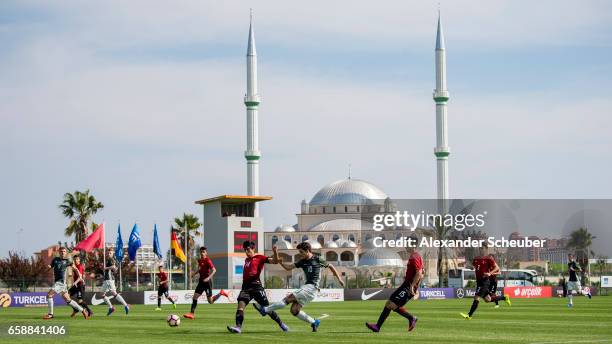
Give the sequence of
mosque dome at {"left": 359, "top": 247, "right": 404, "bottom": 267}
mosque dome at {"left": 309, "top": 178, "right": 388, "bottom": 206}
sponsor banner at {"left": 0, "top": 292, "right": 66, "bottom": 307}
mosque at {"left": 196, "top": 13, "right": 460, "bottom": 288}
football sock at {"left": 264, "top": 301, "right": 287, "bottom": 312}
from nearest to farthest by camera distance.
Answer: football sock at {"left": 264, "top": 301, "right": 287, "bottom": 312} → sponsor banner at {"left": 0, "top": 292, "right": 66, "bottom": 307} → mosque at {"left": 196, "top": 13, "right": 460, "bottom": 288} → mosque dome at {"left": 359, "top": 247, "right": 404, "bottom": 267} → mosque dome at {"left": 309, "top": 178, "right": 388, "bottom": 206}

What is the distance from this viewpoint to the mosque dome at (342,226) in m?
Result: 162

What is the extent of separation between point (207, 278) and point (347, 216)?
474 ft

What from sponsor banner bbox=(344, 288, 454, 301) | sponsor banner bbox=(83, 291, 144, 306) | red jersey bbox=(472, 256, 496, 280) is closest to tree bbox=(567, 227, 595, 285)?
sponsor banner bbox=(344, 288, 454, 301)

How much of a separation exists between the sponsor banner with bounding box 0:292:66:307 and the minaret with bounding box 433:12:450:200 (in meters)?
86.3

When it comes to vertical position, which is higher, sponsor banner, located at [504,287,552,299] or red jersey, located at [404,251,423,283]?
red jersey, located at [404,251,423,283]

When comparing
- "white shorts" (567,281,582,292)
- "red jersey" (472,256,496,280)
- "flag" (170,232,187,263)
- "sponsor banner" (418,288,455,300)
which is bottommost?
"sponsor banner" (418,288,455,300)

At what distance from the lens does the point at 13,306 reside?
45094 mm

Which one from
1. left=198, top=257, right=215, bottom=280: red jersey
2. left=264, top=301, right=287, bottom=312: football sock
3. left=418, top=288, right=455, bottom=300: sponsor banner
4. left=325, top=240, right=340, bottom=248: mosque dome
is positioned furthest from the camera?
left=325, top=240, right=340, bottom=248: mosque dome

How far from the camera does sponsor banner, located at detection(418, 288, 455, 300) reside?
57438mm

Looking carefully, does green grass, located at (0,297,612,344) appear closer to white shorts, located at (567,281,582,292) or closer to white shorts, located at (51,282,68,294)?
white shorts, located at (51,282,68,294)

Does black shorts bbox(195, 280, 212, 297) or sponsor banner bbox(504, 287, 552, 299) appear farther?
sponsor banner bbox(504, 287, 552, 299)

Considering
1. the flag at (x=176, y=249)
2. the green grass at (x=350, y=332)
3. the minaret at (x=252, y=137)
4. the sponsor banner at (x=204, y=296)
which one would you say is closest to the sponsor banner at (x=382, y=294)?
the sponsor banner at (x=204, y=296)

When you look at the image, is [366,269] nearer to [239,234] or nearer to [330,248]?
[330,248]

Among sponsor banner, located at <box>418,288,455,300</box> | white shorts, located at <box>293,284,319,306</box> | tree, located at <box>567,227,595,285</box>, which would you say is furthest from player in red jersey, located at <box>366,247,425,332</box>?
tree, located at <box>567,227,595,285</box>
